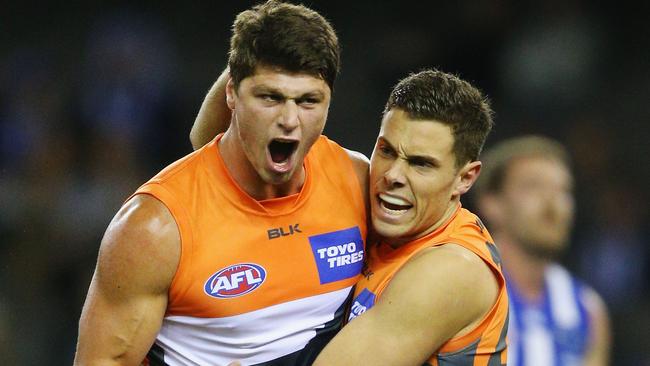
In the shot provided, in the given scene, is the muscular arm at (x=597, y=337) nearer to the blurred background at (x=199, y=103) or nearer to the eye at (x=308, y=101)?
the blurred background at (x=199, y=103)

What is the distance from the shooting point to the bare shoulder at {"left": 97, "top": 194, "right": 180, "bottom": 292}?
3016 mm

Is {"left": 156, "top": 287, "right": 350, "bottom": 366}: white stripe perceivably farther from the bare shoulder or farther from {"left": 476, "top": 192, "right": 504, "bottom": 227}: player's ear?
{"left": 476, "top": 192, "right": 504, "bottom": 227}: player's ear

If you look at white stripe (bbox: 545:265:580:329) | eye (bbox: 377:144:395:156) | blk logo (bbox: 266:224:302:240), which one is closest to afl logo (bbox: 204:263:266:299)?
blk logo (bbox: 266:224:302:240)

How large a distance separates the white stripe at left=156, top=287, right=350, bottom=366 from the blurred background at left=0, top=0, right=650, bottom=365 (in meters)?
3.48

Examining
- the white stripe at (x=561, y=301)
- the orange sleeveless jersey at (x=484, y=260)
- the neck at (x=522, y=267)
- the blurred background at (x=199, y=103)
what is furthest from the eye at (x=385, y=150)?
the blurred background at (x=199, y=103)

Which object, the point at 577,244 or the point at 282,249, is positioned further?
the point at 577,244

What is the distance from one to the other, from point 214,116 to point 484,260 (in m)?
1.14

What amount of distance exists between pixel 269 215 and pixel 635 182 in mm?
5634

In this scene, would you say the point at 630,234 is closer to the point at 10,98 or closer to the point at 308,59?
the point at 10,98

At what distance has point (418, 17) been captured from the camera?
8.84 metres

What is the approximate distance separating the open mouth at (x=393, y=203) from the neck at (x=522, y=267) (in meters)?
2.02

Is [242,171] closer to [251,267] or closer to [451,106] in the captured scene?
[251,267]

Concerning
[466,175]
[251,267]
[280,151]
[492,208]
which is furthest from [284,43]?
[492,208]

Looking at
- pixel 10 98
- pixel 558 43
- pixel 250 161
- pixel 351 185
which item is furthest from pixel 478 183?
pixel 10 98
